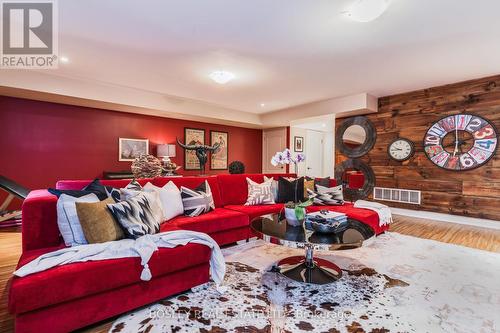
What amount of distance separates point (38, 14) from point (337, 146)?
5908 millimetres

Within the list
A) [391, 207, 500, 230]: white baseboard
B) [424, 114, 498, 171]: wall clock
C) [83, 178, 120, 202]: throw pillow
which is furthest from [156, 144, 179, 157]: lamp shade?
[424, 114, 498, 171]: wall clock

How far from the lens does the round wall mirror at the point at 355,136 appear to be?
5.62 meters

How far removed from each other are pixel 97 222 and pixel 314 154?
718 centimetres

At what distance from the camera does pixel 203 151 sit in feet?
12.1

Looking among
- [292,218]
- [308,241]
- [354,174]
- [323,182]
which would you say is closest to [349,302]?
[308,241]

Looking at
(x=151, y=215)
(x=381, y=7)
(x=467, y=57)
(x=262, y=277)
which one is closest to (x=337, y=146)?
(x=467, y=57)

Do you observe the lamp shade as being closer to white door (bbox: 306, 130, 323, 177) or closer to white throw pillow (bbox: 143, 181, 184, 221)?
white throw pillow (bbox: 143, 181, 184, 221)

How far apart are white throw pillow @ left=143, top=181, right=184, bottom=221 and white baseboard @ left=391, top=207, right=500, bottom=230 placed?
4749 millimetres

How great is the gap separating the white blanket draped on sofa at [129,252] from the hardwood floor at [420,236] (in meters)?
0.47

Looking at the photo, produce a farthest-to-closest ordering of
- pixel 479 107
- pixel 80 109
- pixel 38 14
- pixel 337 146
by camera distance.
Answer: pixel 337 146
pixel 80 109
pixel 479 107
pixel 38 14

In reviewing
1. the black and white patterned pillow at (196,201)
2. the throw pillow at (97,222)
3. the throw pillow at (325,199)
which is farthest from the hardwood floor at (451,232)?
the throw pillow at (97,222)

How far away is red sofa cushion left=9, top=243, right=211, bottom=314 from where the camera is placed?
1.32 m

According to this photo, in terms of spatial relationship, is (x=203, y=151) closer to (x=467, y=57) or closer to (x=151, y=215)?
(x=151, y=215)

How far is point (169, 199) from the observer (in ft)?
9.05
